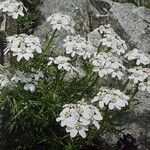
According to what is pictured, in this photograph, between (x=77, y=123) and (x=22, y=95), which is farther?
(x=22, y=95)

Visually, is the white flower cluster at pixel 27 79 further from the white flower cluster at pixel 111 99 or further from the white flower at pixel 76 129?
the white flower at pixel 76 129

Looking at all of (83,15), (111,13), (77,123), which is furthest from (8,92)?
(111,13)

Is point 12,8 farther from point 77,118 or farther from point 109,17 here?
point 109,17

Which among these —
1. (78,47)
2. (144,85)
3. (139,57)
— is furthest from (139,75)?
(78,47)

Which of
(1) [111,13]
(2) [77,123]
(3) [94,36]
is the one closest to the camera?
(2) [77,123]

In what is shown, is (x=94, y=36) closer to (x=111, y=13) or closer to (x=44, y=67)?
(x=111, y=13)

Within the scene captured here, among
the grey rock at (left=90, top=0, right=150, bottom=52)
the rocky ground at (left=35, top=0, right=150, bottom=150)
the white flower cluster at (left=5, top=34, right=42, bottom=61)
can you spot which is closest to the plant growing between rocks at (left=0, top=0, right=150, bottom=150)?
the white flower cluster at (left=5, top=34, right=42, bottom=61)

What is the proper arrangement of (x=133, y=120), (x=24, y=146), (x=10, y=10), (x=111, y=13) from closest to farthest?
1. (x=10, y=10)
2. (x=24, y=146)
3. (x=133, y=120)
4. (x=111, y=13)

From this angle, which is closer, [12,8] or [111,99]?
[111,99]
